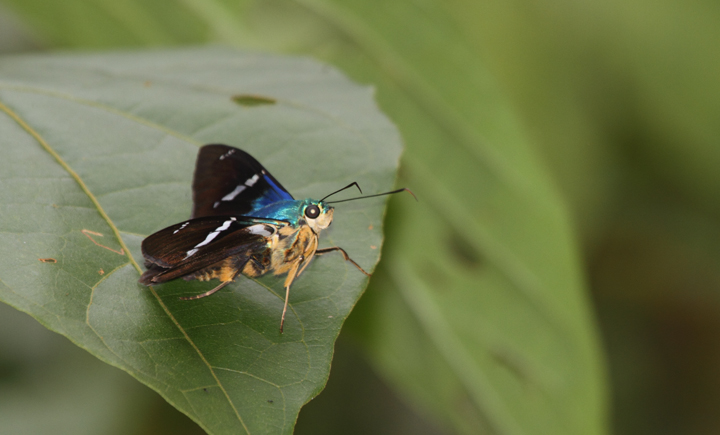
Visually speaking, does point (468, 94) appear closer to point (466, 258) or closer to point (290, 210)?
point (466, 258)

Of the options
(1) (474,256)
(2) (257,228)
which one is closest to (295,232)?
(2) (257,228)

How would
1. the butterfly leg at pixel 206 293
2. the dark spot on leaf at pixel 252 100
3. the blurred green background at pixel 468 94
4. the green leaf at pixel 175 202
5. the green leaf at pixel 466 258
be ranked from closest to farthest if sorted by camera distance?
the green leaf at pixel 175 202 < the butterfly leg at pixel 206 293 < the dark spot on leaf at pixel 252 100 < the green leaf at pixel 466 258 < the blurred green background at pixel 468 94

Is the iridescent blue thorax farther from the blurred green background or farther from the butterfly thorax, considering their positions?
the blurred green background

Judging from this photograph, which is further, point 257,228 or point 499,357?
point 499,357

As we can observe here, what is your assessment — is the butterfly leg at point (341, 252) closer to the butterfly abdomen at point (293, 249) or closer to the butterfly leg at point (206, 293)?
the butterfly abdomen at point (293, 249)

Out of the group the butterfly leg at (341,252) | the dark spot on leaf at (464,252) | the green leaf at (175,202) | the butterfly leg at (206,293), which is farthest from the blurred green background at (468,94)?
the butterfly leg at (206,293)

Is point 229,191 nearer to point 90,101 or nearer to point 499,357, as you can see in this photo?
point 90,101

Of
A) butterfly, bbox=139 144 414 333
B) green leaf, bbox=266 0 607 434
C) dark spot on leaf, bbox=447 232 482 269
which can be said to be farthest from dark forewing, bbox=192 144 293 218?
dark spot on leaf, bbox=447 232 482 269
